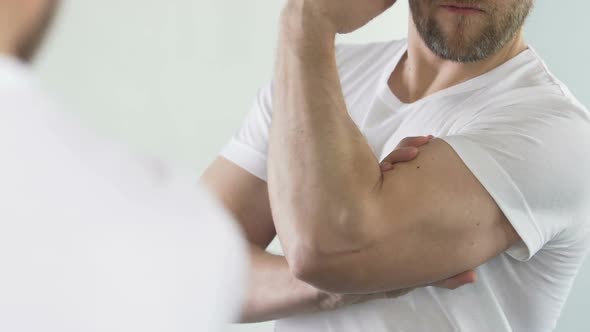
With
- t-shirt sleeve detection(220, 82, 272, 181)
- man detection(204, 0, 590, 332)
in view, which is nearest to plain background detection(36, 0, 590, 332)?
t-shirt sleeve detection(220, 82, 272, 181)

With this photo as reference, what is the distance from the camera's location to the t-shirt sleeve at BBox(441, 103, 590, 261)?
1146mm

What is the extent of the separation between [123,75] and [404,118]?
4.19ft

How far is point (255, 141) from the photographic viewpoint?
58.2 inches

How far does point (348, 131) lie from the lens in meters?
1.15

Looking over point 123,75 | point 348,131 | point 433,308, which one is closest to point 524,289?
point 433,308

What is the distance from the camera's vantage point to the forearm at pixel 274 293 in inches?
49.7

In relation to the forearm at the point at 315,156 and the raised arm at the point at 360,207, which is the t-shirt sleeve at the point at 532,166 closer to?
the raised arm at the point at 360,207

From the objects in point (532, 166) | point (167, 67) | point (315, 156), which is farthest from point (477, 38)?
point (167, 67)

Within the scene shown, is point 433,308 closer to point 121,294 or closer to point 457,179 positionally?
point 457,179

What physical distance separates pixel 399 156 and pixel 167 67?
4.81 ft

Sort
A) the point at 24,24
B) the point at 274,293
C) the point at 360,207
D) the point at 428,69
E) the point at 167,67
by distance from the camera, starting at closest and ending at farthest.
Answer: the point at 24,24, the point at 360,207, the point at 274,293, the point at 428,69, the point at 167,67

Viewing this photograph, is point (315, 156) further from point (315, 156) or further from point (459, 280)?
point (459, 280)

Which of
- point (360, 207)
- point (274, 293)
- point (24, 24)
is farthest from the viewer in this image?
point (274, 293)

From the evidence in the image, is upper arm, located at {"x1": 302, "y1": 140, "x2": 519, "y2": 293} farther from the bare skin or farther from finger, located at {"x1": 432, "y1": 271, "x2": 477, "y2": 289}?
the bare skin
